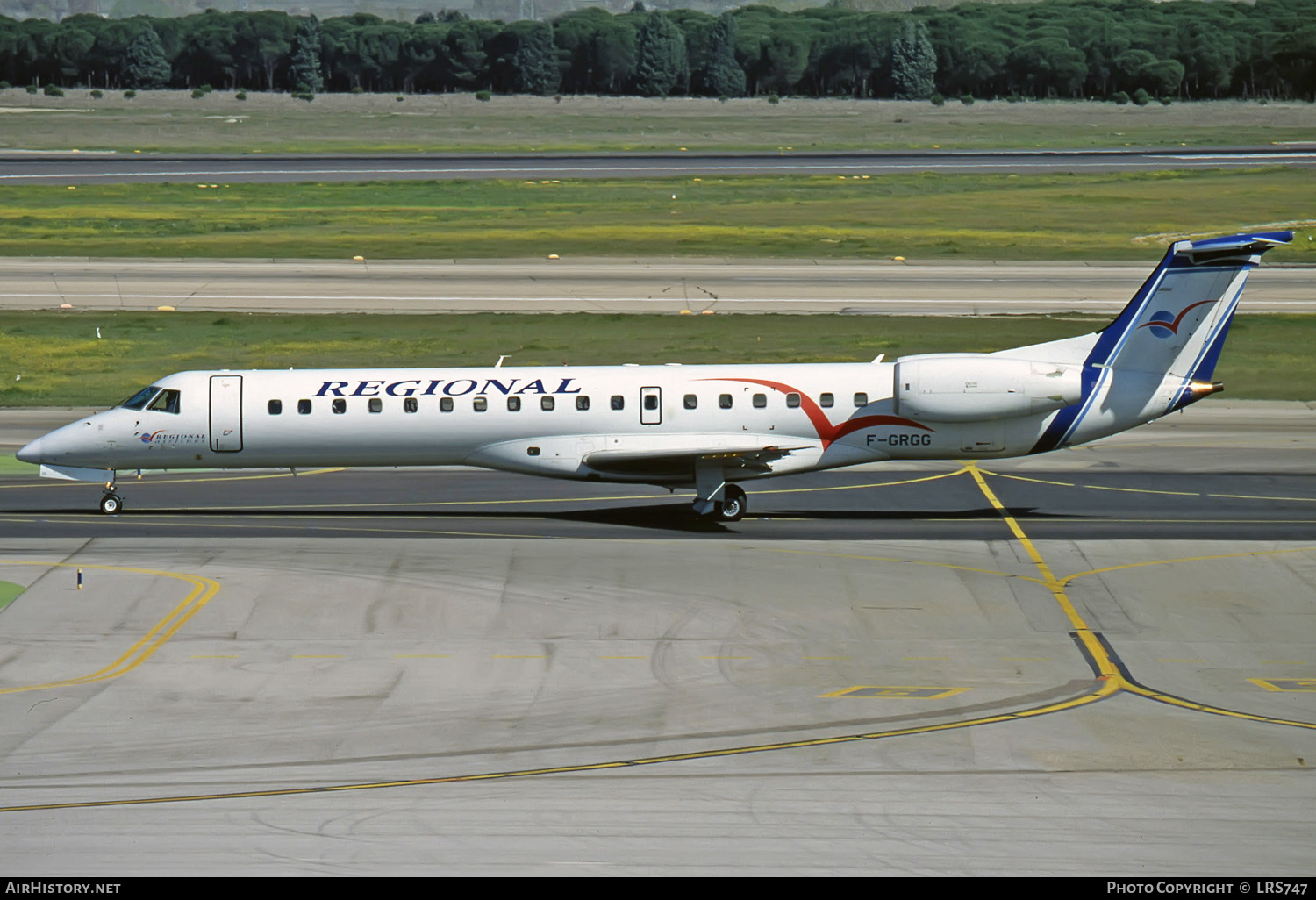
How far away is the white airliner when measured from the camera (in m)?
33.9

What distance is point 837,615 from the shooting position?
26.9m

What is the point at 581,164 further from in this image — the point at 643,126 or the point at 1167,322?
the point at 1167,322

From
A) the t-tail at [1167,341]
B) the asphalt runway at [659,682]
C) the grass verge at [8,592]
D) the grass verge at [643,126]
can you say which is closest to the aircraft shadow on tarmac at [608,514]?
the asphalt runway at [659,682]

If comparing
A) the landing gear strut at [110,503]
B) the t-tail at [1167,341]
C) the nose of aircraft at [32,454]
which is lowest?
the landing gear strut at [110,503]

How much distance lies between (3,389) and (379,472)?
1760 cm

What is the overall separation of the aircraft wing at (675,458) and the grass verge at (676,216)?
44229mm

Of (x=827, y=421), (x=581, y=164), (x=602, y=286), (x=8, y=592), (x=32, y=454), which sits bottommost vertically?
(x=8, y=592)

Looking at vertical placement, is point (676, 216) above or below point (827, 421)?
below

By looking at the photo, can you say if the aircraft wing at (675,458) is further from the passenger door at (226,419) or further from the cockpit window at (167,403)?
the cockpit window at (167,403)

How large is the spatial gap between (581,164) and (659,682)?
339 ft

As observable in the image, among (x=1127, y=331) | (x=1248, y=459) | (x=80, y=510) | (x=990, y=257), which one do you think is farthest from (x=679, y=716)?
(x=990, y=257)

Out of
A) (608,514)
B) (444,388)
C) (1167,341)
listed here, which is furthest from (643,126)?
(1167,341)

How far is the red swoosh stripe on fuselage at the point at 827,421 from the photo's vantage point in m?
34.1

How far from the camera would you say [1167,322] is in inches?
1344
